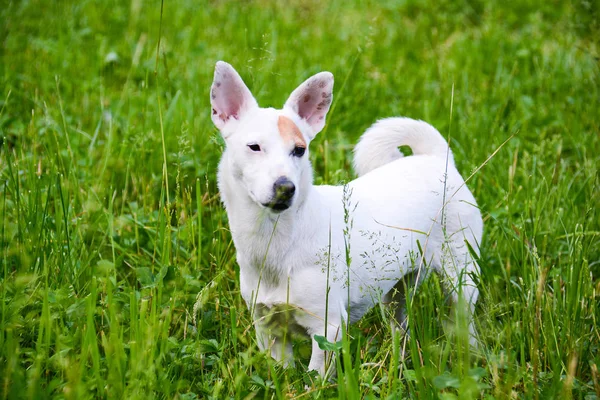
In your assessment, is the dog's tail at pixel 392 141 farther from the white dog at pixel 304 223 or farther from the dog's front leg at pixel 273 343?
the dog's front leg at pixel 273 343

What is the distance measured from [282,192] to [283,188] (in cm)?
2

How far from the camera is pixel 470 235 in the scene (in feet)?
10.3

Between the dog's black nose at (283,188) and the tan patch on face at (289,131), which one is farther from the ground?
the tan patch on face at (289,131)

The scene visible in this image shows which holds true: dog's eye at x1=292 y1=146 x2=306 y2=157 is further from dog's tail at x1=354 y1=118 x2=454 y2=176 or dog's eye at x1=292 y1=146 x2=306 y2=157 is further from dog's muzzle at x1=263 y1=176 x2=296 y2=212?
dog's tail at x1=354 y1=118 x2=454 y2=176

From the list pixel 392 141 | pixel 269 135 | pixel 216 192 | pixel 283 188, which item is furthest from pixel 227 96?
pixel 216 192

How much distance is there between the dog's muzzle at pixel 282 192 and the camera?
2.36 metres

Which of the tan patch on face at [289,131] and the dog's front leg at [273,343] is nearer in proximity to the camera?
the tan patch on face at [289,131]

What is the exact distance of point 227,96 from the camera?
9.02ft

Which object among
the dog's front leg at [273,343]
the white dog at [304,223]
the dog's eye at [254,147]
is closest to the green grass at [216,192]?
the dog's front leg at [273,343]

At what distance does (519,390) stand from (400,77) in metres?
3.48

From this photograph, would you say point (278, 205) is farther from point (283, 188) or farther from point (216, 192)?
point (216, 192)

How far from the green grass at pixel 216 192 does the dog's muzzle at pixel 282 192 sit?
47 cm

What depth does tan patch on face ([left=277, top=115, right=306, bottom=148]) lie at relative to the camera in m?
2.54

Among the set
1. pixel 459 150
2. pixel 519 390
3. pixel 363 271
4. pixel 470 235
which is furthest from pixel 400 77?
pixel 519 390
